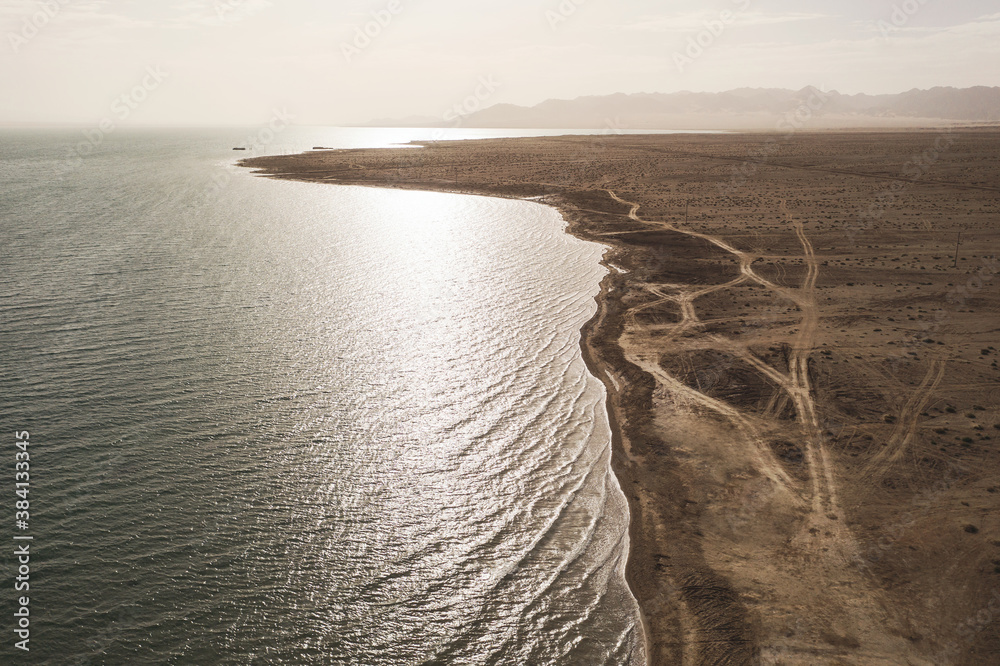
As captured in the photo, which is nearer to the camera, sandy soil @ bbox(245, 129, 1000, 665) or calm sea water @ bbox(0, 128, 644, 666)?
calm sea water @ bbox(0, 128, 644, 666)

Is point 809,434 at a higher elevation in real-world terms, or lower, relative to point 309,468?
lower

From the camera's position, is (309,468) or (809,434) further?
(809,434)

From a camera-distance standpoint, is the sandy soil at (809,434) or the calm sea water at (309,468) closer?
the calm sea water at (309,468)

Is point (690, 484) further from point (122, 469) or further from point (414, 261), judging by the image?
point (414, 261)

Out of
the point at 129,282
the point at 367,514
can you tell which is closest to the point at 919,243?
the point at 367,514
